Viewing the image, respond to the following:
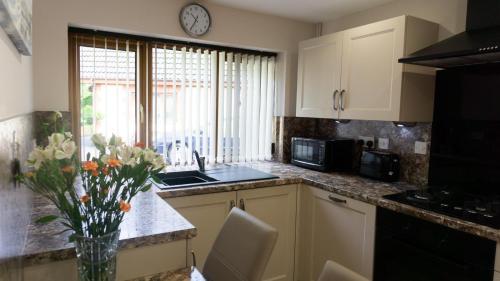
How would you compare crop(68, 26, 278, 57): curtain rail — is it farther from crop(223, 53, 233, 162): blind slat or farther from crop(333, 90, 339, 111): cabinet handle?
crop(333, 90, 339, 111): cabinet handle

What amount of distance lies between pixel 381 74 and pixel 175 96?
1.56 metres

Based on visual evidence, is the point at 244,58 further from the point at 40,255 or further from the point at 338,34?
the point at 40,255

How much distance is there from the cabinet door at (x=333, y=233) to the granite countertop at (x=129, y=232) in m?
1.16

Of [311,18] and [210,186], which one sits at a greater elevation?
[311,18]

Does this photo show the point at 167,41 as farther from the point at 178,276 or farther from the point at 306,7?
the point at 178,276

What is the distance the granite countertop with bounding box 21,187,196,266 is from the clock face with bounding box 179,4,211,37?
146 centimetres

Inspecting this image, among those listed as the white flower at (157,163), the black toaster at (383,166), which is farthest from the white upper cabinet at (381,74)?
the white flower at (157,163)

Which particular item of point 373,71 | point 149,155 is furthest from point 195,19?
point 149,155

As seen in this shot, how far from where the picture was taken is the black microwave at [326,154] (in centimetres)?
265

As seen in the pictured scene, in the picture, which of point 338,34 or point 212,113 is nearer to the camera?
point 338,34

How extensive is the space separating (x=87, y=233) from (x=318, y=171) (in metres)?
2.06

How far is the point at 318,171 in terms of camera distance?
106 inches

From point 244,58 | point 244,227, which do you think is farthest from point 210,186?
point 244,58

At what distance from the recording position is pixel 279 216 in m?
2.44
